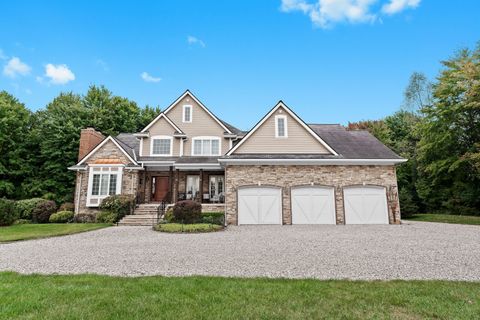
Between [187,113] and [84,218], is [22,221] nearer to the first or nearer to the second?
[84,218]

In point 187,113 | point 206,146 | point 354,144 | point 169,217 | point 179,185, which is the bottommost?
point 169,217

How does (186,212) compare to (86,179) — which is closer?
(186,212)

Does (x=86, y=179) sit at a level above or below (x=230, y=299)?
above

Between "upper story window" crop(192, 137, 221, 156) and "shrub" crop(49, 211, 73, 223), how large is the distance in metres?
10.0

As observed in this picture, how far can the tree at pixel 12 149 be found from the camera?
2398 cm

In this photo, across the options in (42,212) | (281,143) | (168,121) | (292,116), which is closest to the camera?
(281,143)

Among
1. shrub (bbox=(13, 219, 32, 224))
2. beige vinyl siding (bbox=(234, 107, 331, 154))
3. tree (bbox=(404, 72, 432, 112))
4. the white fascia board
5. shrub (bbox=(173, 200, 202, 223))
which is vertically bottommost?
shrub (bbox=(13, 219, 32, 224))

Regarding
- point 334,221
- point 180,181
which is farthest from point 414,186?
point 180,181

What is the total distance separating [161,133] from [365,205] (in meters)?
16.5

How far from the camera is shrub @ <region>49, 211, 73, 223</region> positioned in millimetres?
17250

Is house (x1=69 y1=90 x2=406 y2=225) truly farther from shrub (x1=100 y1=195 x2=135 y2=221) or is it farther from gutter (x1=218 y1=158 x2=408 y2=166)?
shrub (x1=100 y1=195 x2=135 y2=221)

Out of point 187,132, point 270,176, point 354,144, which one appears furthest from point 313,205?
point 187,132

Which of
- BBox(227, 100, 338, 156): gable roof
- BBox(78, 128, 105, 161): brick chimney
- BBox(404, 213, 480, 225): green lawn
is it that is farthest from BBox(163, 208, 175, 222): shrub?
BBox(404, 213, 480, 225): green lawn

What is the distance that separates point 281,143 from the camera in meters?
16.8
